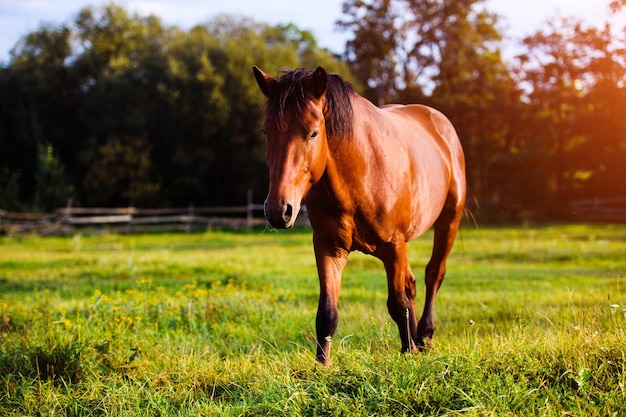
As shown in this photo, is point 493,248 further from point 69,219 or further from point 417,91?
point 69,219

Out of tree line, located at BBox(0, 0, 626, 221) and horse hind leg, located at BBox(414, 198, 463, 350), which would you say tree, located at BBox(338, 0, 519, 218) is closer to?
tree line, located at BBox(0, 0, 626, 221)

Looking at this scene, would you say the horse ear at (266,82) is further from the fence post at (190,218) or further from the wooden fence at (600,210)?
the wooden fence at (600,210)

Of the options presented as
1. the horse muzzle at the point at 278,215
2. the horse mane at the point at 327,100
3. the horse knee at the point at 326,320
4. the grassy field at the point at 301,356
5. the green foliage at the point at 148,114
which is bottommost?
the grassy field at the point at 301,356

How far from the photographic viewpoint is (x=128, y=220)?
2597 cm

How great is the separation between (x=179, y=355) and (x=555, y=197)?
2818 centimetres

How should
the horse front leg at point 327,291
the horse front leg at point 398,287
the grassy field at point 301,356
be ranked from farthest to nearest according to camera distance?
the horse front leg at point 398,287, the horse front leg at point 327,291, the grassy field at point 301,356

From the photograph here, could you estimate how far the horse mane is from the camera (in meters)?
3.59

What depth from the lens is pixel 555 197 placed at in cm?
2947

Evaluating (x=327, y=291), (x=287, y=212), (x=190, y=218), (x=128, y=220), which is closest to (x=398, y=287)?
(x=327, y=291)

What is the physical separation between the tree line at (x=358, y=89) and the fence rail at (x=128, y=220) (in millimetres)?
2257

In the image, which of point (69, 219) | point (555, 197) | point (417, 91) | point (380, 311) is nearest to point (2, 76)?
point (69, 219)

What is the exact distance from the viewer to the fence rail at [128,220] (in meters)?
25.3

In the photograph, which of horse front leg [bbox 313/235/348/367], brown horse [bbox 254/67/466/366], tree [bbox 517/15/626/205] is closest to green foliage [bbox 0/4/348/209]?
tree [bbox 517/15/626/205]

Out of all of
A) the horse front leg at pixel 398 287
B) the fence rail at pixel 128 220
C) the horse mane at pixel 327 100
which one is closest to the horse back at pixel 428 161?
the horse front leg at pixel 398 287
